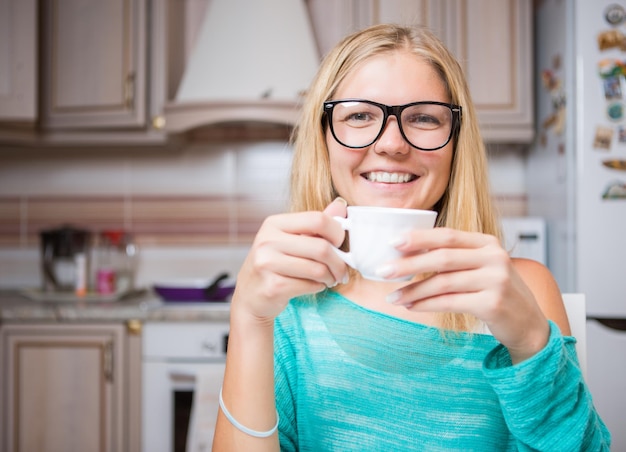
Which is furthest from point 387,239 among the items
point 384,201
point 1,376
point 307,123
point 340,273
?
point 1,376

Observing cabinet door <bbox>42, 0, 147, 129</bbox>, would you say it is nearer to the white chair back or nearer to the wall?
the wall

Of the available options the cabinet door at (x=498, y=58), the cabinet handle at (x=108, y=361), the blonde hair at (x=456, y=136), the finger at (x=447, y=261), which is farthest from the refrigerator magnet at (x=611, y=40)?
the cabinet handle at (x=108, y=361)

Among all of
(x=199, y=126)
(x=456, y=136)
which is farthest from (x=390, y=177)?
(x=199, y=126)

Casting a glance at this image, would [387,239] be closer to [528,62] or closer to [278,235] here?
[278,235]

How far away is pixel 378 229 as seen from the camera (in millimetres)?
545

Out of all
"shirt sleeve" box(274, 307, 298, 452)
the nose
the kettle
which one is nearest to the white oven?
the kettle

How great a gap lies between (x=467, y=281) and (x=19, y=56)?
7.36 feet

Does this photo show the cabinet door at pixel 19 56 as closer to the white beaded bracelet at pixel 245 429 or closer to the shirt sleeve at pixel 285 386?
the shirt sleeve at pixel 285 386

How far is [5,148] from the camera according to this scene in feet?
8.97

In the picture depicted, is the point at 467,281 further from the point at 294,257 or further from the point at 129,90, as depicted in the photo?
the point at 129,90

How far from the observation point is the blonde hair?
91 centimetres

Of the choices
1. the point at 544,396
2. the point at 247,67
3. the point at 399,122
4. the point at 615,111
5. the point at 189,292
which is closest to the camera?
the point at 544,396

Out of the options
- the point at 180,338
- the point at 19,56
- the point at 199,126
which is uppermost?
the point at 19,56

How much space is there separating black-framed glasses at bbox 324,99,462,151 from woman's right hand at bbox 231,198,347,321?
0.24m
